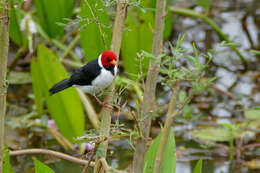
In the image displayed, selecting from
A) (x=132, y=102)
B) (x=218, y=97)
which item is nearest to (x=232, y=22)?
(x=218, y=97)

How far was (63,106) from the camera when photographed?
3.01 meters

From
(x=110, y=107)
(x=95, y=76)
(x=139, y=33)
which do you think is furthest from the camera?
(x=139, y=33)

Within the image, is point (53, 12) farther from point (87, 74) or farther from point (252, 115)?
point (252, 115)

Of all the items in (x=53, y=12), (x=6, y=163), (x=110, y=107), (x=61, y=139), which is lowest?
(x=61, y=139)

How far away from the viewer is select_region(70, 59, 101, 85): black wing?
7.32 feet

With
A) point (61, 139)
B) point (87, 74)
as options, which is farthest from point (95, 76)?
point (61, 139)

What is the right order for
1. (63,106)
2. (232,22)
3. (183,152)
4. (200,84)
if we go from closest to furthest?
1. (200,84)
2. (63,106)
3. (183,152)
4. (232,22)

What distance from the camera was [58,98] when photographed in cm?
299

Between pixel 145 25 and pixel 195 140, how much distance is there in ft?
3.16

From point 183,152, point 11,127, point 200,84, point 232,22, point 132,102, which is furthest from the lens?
point 232,22

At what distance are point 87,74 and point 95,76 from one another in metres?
0.06

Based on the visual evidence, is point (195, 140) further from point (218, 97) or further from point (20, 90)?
point (20, 90)

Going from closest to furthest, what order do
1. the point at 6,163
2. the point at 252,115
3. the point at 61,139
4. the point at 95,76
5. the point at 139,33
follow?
the point at 6,163, the point at 95,76, the point at 61,139, the point at 139,33, the point at 252,115

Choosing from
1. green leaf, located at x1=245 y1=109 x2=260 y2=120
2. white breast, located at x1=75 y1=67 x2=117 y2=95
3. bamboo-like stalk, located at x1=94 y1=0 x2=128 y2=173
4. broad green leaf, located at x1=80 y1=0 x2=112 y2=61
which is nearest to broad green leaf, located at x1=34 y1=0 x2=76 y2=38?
broad green leaf, located at x1=80 y1=0 x2=112 y2=61
